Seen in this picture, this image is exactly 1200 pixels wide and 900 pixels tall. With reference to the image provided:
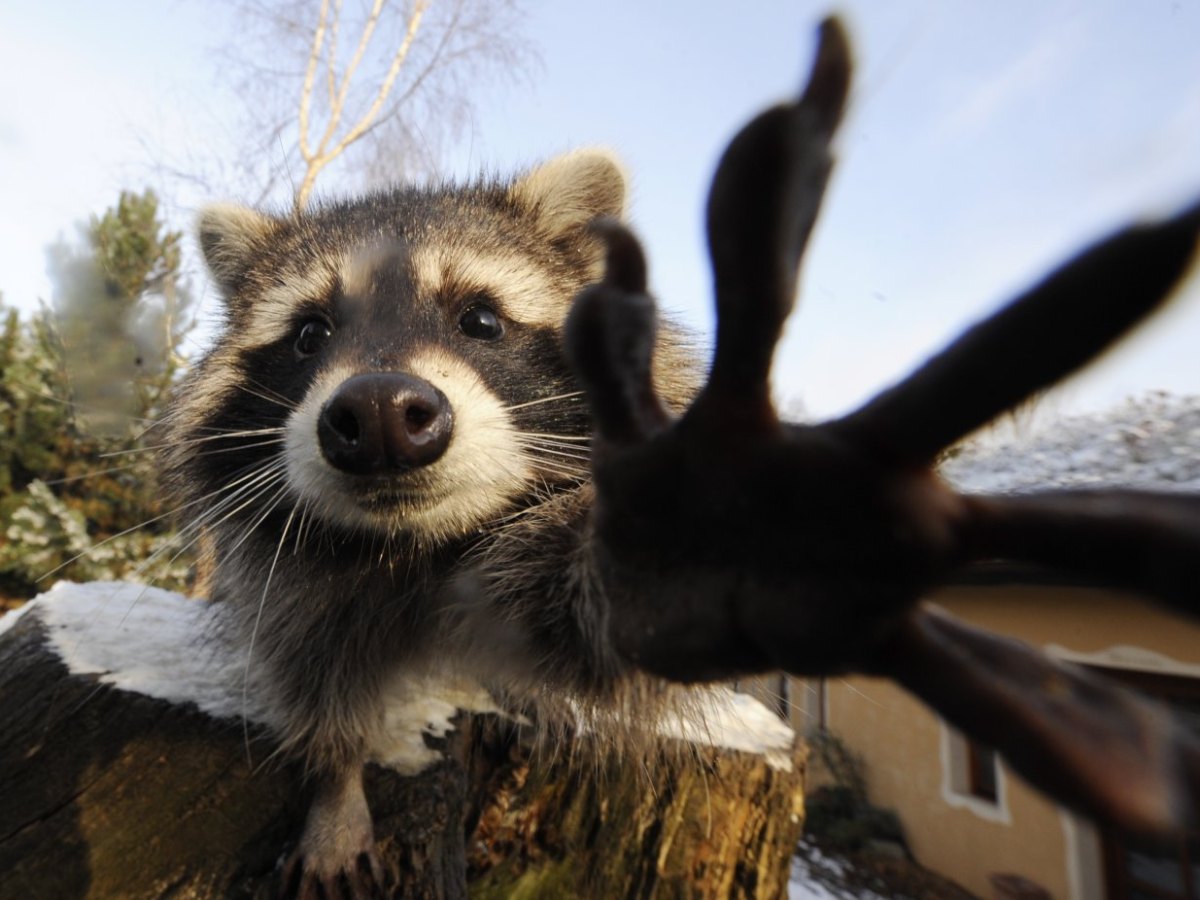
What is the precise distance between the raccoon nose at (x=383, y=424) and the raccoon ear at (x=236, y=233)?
1.34 metres

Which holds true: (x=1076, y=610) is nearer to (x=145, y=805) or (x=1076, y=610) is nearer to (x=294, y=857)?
(x=294, y=857)

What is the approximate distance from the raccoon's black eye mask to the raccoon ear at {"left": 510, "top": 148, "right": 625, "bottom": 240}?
1.59m

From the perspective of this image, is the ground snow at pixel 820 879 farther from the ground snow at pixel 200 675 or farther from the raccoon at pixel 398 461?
the raccoon at pixel 398 461

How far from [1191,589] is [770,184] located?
0.48m

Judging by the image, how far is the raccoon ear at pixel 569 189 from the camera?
237 cm

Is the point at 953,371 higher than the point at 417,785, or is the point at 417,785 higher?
the point at 953,371

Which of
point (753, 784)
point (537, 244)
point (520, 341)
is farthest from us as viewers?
point (753, 784)

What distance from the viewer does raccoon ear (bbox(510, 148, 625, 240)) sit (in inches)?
93.3

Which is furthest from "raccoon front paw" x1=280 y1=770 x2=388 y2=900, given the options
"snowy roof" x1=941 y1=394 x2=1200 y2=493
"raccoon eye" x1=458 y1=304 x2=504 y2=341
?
"snowy roof" x1=941 y1=394 x2=1200 y2=493

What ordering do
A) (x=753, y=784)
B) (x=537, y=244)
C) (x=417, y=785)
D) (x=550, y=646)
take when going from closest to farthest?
(x=550, y=646) < (x=417, y=785) < (x=537, y=244) < (x=753, y=784)

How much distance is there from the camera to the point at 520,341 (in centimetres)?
195

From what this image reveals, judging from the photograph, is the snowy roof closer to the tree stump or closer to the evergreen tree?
the tree stump

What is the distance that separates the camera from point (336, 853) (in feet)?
6.30

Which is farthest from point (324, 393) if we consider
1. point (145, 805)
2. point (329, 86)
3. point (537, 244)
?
point (329, 86)
